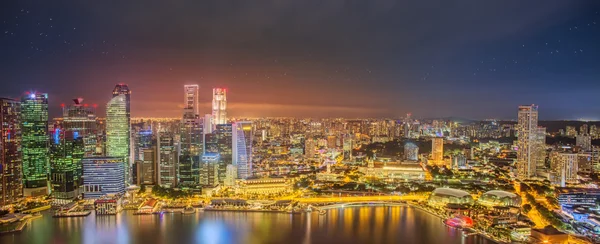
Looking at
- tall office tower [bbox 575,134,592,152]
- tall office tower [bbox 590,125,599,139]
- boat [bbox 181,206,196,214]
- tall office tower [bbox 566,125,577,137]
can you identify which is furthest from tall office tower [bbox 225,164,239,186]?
tall office tower [bbox 566,125,577,137]

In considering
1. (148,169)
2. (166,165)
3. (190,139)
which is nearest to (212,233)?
(166,165)

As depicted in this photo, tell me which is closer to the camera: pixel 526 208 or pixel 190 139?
pixel 526 208

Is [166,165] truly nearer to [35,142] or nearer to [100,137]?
[35,142]

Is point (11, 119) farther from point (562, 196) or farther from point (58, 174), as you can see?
point (562, 196)

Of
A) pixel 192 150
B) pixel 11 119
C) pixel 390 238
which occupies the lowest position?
pixel 390 238

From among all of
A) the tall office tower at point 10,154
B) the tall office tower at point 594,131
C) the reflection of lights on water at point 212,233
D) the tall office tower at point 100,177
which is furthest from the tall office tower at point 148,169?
the tall office tower at point 594,131

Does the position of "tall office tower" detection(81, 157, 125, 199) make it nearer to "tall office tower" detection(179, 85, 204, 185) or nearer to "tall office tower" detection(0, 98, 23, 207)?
"tall office tower" detection(0, 98, 23, 207)

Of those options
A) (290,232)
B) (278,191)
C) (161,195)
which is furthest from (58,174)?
(290,232)
